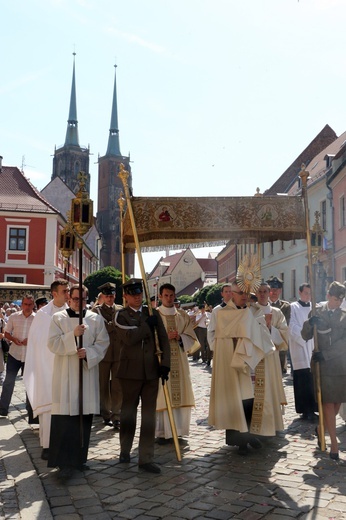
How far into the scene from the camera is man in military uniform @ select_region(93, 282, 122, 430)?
8625mm

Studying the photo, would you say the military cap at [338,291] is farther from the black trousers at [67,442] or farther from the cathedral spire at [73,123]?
the cathedral spire at [73,123]

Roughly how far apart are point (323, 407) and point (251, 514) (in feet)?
7.57

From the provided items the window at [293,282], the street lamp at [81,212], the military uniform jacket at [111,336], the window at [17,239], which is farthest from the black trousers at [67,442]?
the window at [17,239]

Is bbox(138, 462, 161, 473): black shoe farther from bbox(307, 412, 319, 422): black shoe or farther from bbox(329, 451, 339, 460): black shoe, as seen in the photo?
bbox(307, 412, 319, 422): black shoe

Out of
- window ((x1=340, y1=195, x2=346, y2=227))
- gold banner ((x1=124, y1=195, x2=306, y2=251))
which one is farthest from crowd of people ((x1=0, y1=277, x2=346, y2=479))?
window ((x1=340, y1=195, x2=346, y2=227))

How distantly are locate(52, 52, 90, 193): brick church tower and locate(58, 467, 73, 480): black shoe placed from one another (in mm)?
103195

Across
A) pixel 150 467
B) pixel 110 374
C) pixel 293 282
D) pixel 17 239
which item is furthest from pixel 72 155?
pixel 150 467

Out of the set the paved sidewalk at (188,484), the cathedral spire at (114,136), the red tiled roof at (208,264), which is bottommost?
the paved sidewalk at (188,484)

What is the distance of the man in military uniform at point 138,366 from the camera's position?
616 cm

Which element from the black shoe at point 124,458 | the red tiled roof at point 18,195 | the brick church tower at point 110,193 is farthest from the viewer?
the brick church tower at point 110,193

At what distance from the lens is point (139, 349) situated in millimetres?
6215

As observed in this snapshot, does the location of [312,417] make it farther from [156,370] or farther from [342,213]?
[342,213]

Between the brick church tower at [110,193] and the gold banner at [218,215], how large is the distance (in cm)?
9832

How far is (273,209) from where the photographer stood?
8.18 meters
